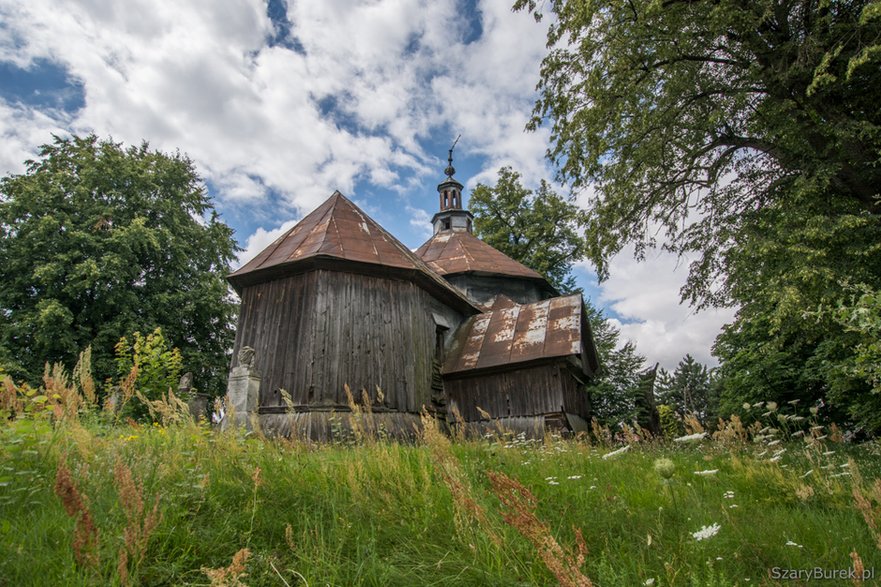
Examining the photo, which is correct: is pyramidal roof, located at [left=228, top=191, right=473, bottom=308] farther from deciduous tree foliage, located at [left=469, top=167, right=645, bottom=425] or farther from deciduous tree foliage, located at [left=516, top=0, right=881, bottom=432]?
deciduous tree foliage, located at [left=469, top=167, right=645, bottom=425]

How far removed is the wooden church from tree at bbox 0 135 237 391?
8267mm

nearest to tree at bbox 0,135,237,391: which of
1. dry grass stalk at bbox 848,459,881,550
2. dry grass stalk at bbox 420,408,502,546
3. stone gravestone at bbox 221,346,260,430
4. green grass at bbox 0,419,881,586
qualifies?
stone gravestone at bbox 221,346,260,430

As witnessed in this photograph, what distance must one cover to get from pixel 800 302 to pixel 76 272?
2159 centimetres

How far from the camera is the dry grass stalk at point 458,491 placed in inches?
93.0

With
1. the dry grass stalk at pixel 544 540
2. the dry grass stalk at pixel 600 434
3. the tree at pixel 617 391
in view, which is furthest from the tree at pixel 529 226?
the dry grass stalk at pixel 544 540

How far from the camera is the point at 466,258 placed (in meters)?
22.3

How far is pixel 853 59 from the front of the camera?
7.69 meters

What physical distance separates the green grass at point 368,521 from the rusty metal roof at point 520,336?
357 inches

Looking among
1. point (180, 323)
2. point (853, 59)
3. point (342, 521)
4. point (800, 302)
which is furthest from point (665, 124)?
point (180, 323)

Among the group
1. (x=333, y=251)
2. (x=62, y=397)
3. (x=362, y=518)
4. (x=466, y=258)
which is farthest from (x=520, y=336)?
(x=62, y=397)

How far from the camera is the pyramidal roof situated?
12748 mm

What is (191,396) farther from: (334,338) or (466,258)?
(466,258)

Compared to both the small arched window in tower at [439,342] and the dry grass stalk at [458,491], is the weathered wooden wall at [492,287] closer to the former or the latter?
the small arched window in tower at [439,342]

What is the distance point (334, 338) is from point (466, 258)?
1117cm
